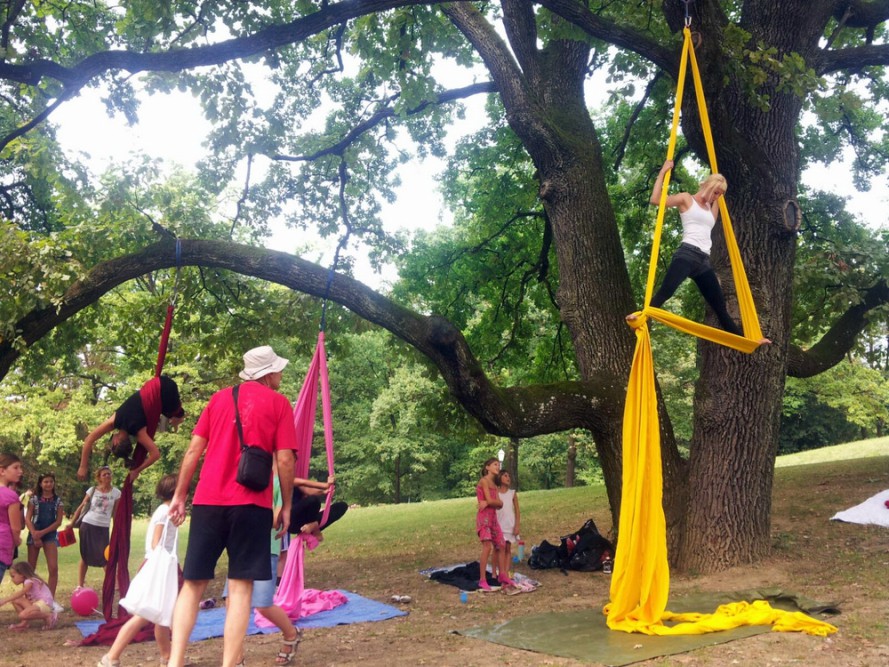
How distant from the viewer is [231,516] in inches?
155

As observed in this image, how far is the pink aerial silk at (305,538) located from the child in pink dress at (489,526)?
1485 mm

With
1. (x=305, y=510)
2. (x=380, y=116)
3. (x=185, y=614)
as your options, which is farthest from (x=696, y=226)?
(x=380, y=116)

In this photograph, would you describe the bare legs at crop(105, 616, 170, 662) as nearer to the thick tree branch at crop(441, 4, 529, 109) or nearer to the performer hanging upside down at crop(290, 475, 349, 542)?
the performer hanging upside down at crop(290, 475, 349, 542)

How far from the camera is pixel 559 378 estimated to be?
12812mm

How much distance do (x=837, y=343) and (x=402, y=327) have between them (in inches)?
215

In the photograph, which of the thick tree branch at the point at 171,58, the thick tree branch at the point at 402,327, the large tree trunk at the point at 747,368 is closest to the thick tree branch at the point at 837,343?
the large tree trunk at the point at 747,368

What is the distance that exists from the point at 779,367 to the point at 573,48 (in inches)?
180

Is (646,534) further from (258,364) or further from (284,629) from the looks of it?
(258,364)

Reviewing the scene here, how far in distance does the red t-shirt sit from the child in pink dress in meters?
4.03

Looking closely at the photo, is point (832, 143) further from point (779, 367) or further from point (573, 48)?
point (779, 367)

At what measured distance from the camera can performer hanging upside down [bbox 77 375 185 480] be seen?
5.91 m

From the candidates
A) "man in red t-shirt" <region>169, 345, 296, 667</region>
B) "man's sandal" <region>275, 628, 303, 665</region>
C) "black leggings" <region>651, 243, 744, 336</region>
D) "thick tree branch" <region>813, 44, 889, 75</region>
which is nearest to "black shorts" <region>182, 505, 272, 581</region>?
"man in red t-shirt" <region>169, 345, 296, 667</region>

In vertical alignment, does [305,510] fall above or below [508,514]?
above

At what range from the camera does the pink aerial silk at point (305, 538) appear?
6.54m
